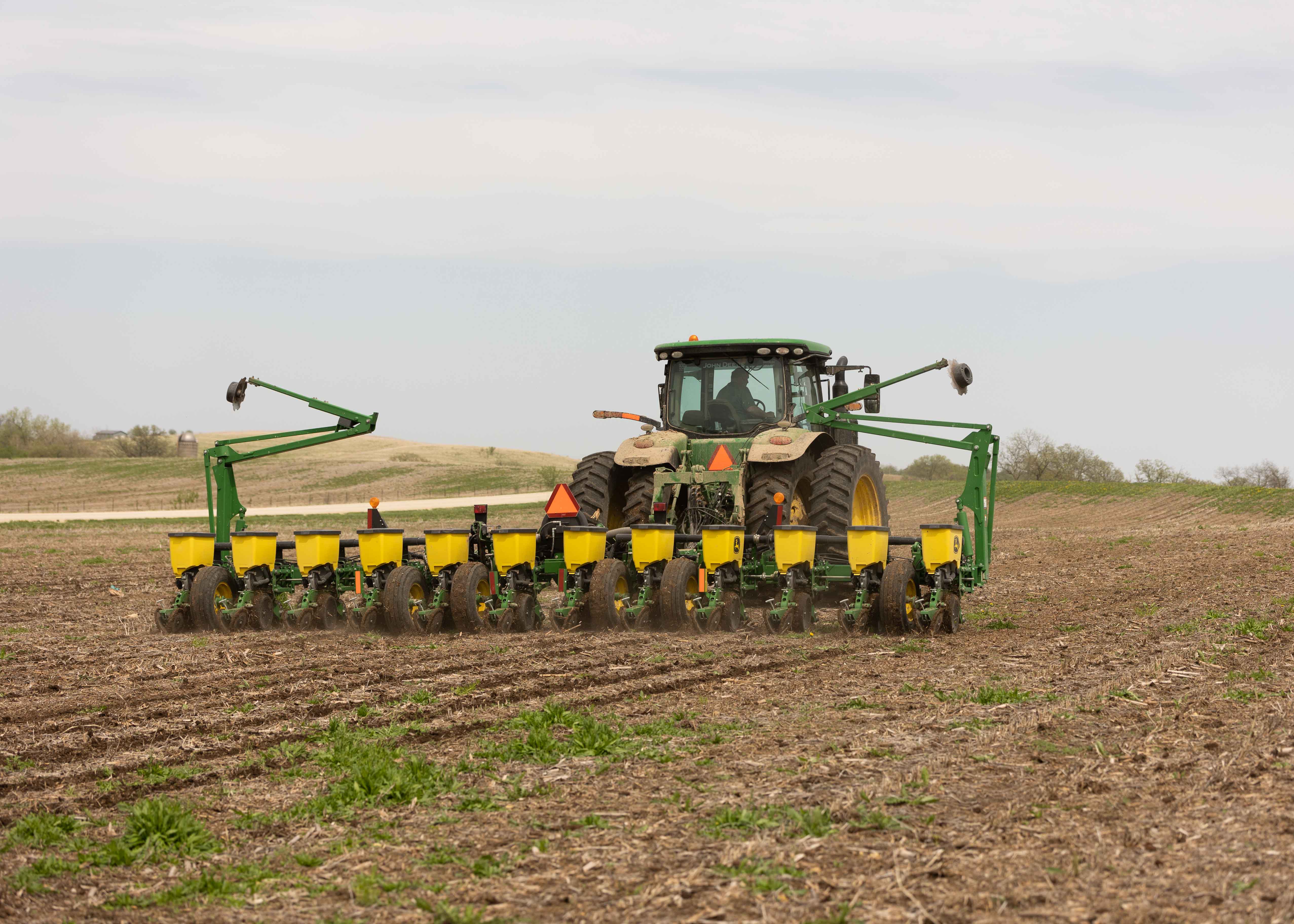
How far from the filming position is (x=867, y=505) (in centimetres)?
1297

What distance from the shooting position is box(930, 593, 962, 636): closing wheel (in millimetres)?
10578

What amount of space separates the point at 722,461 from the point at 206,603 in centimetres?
486

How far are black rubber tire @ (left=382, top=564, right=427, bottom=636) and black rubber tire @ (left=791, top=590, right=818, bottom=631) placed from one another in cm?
325

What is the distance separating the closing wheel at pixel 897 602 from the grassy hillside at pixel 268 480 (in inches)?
1619

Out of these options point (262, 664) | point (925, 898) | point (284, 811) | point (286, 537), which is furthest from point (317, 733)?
point (286, 537)

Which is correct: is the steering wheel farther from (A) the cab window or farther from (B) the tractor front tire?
(B) the tractor front tire

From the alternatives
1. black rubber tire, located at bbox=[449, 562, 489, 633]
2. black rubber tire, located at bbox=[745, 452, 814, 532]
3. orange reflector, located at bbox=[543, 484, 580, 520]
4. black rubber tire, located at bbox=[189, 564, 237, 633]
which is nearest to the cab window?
black rubber tire, located at bbox=[745, 452, 814, 532]

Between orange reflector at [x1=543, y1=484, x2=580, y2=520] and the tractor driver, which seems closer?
orange reflector at [x1=543, y1=484, x2=580, y2=520]

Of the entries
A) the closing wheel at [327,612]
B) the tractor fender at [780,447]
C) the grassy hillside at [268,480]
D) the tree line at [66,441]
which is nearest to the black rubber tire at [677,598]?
the tractor fender at [780,447]

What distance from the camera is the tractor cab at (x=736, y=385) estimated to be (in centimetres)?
1229

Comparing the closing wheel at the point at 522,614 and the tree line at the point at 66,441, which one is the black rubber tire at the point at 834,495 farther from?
the tree line at the point at 66,441

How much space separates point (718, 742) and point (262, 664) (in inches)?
166

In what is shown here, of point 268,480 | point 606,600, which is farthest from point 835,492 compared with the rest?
point 268,480

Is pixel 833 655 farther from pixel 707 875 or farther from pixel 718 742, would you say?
pixel 707 875
